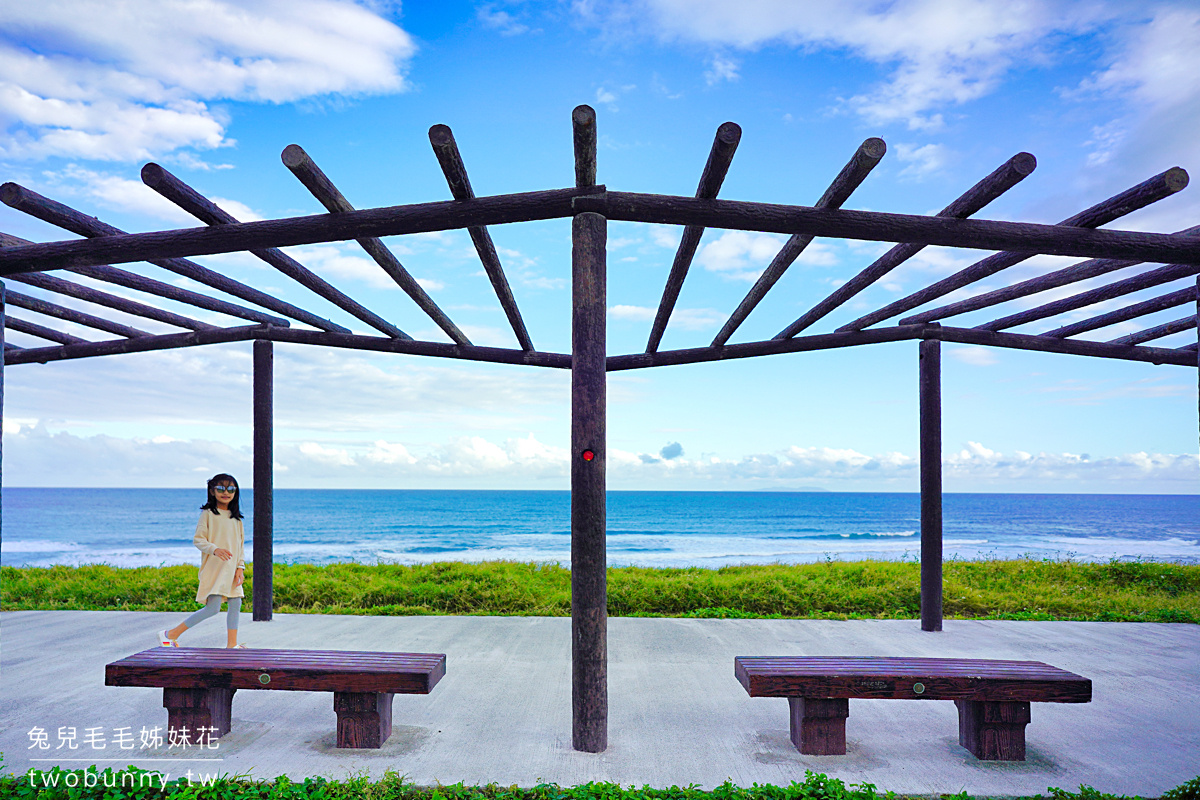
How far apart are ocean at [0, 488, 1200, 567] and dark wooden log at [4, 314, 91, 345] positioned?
79.0ft

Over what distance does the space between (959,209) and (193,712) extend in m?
5.19

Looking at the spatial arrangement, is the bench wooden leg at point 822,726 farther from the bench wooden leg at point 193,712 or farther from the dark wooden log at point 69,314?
the dark wooden log at point 69,314

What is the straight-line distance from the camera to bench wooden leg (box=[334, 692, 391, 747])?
140 inches

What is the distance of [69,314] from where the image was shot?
5.54 metres

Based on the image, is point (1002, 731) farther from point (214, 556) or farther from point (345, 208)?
point (214, 556)

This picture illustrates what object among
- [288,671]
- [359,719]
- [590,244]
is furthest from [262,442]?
[590,244]

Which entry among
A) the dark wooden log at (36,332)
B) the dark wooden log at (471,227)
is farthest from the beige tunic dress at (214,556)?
the dark wooden log at (471,227)

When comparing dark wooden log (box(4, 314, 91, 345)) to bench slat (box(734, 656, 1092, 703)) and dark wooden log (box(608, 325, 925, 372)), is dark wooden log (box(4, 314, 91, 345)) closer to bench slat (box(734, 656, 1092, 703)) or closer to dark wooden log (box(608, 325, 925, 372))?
dark wooden log (box(608, 325, 925, 372))

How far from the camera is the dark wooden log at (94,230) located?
132 inches

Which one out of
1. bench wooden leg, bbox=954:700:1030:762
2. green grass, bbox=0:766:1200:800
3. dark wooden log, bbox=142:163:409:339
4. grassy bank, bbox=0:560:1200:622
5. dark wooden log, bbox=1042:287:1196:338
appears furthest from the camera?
grassy bank, bbox=0:560:1200:622

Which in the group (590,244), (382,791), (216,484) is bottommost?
(382,791)

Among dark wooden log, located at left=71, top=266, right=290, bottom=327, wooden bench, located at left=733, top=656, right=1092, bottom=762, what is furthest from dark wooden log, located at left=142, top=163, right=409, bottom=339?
wooden bench, located at left=733, top=656, right=1092, bottom=762

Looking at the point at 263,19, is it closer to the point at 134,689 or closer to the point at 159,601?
the point at 134,689

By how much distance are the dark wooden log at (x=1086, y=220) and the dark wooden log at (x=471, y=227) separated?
10.6 feet
